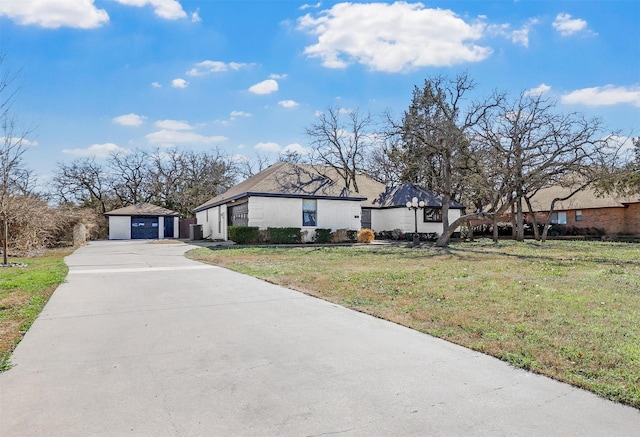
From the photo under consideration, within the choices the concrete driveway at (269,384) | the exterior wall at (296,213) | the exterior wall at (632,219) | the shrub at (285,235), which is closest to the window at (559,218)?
the exterior wall at (632,219)

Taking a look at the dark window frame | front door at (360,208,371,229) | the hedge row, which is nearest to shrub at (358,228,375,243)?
the hedge row

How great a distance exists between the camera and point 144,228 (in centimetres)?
3694

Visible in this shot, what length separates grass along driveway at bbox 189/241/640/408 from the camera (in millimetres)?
3969

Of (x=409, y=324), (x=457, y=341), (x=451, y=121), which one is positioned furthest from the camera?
(x=451, y=121)

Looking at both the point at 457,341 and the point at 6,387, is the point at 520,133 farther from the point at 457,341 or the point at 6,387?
the point at 6,387

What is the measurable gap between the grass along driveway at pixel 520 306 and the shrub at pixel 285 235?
10.0 meters

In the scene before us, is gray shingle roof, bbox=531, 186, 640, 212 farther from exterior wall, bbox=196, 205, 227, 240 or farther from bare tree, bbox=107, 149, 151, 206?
bare tree, bbox=107, 149, 151, 206

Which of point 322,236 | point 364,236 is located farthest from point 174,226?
point 364,236

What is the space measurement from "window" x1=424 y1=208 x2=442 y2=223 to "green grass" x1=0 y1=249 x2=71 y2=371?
76.2 feet

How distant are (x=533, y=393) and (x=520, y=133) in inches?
863

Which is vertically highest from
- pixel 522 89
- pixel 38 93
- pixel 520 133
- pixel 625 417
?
pixel 522 89

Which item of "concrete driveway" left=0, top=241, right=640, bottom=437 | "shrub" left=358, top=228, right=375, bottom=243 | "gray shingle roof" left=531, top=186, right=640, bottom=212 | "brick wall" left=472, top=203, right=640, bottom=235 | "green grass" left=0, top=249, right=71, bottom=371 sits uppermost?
"gray shingle roof" left=531, top=186, right=640, bottom=212

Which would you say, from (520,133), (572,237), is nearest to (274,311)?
(520,133)

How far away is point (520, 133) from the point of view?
878 inches
